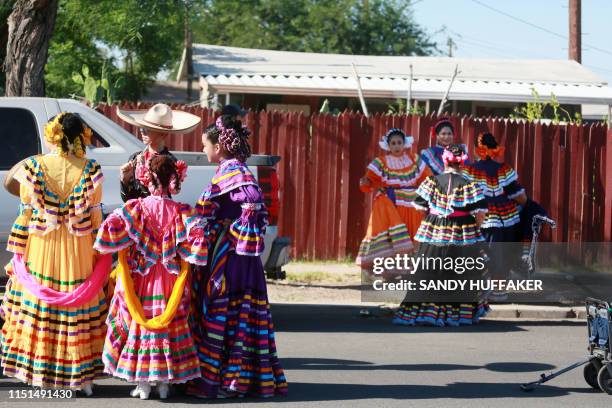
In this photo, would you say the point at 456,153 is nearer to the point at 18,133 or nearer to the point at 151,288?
the point at 18,133

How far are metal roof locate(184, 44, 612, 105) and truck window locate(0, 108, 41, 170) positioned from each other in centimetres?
1531

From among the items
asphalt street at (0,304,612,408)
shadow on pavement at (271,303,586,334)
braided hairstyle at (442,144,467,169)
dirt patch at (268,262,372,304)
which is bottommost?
shadow on pavement at (271,303,586,334)

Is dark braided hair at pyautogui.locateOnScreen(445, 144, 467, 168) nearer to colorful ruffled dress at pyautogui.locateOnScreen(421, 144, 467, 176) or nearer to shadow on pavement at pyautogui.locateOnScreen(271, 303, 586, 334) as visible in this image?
shadow on pavement at pyautogui.locateOnScreen(271, 303, 586, 334)

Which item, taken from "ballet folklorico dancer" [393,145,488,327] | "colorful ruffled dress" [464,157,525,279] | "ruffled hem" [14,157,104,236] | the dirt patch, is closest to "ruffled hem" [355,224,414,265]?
the dirt patch

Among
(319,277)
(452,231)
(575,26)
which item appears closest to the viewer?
(452,231)

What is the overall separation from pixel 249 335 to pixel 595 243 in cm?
1014

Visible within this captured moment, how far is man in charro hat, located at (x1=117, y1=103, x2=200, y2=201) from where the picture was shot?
7.73 metres

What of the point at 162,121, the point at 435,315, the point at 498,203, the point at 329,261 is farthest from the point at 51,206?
the point at 329,261

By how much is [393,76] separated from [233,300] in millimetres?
21586

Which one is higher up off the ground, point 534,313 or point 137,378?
point 137,378

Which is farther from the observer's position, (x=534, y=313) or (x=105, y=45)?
(x=105, y=45)

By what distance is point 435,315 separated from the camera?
37.6ft

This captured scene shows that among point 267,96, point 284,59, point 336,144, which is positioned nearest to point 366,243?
point 336,144

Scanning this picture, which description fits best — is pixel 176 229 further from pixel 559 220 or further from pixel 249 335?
pixel 559 220
